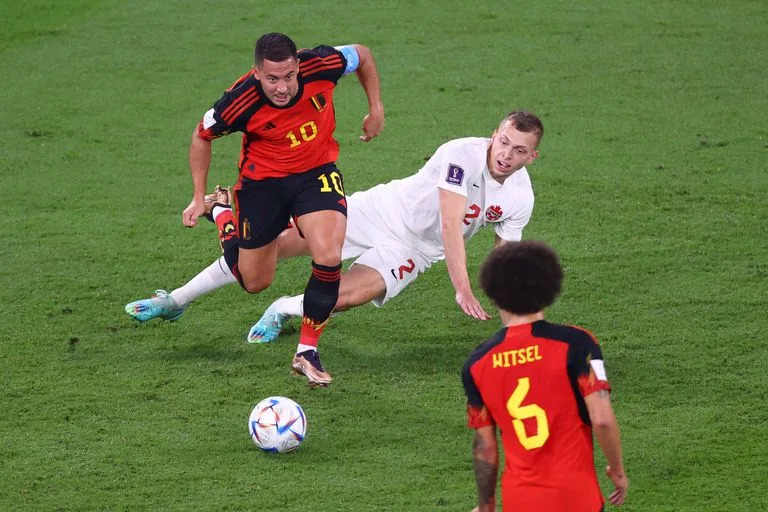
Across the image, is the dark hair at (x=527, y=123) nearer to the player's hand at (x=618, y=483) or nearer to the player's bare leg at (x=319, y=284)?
the player's bare leg at (x=319, y=284)

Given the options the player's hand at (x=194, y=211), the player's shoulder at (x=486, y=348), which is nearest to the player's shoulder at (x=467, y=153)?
the player's hand at (x=194, y=211)

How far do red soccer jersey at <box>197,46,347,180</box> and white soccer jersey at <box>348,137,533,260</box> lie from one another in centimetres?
46

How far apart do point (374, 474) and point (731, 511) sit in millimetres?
1415

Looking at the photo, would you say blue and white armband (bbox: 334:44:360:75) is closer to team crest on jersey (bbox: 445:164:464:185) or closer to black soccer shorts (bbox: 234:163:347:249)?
black soccer shorts (bbox: 234:163:347:249)

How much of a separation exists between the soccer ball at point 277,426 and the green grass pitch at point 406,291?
0.08 m

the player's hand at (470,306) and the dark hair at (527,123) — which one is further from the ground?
the dark hair at (527,123)

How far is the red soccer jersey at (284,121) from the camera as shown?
18.7 ft

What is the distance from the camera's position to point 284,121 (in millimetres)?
5805

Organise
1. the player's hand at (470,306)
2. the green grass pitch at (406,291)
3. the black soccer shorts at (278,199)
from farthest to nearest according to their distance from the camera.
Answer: the black soccer shorts at (278,199)
the player's hand at (470,306)
the green grass pitch at (406,291)

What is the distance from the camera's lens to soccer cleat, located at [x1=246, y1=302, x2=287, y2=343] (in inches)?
243

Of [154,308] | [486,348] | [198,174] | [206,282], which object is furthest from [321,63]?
[486,348]

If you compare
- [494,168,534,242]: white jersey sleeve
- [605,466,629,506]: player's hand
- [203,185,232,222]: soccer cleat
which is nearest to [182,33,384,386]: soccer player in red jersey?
[203,185,232,222]: soccer cleat

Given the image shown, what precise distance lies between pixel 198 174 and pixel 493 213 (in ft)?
4.93

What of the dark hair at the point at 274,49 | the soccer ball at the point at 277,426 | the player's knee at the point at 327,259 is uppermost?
the dark hair at the point at 274,49
